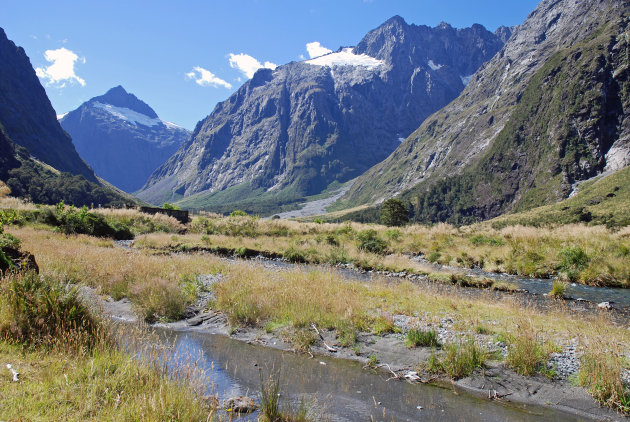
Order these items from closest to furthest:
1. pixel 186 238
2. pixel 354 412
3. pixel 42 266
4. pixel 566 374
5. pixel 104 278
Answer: pixel 354 412, pixel 566 374, pixel 42 266, pixel 104 278, pixel 186 238

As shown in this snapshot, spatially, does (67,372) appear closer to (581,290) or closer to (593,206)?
(581,290)

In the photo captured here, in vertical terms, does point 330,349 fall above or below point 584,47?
below

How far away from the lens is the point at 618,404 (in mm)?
7566

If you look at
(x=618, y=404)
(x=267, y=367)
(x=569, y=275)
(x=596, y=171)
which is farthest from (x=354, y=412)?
(x=596, y=171)

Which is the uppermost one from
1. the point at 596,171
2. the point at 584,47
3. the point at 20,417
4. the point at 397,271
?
the point at 584,47

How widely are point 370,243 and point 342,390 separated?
29.2m

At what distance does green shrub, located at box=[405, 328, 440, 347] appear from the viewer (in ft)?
35.1

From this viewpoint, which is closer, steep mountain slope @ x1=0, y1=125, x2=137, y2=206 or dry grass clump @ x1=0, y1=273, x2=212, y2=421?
dry grass clump @ x1=0, y1=273, x2=212, y2=421

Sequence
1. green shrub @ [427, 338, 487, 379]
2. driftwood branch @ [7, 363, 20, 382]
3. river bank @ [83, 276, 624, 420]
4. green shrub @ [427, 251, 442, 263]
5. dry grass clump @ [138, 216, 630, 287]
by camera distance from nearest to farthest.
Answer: driftwood branch @ [7, 363, 20, 382] → river bank @ [83, 276, 624, 420] → green shrub @ [427, 338, 487, 379] → dry grass clump @ [138, 216, 630, 287] → green shrub @ [427, 251, 442, 263]

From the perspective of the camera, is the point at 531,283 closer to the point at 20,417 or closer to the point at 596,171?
the point at 20,417

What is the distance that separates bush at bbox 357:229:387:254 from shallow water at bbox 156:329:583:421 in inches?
1032

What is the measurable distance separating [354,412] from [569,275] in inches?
913

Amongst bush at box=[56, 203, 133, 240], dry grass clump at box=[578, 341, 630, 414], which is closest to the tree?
bush at box=[56, 203, 133, 240]

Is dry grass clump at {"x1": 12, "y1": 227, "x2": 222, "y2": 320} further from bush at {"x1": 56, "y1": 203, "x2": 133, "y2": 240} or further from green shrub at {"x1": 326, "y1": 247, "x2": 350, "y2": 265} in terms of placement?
bush at {"x1": 56, "y1": 203, "x2": 133, "y2": 240}
